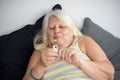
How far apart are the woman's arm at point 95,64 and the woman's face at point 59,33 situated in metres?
0.11

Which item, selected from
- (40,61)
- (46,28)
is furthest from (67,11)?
(40,61)

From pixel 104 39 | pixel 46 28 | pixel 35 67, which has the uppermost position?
pixel 46 28

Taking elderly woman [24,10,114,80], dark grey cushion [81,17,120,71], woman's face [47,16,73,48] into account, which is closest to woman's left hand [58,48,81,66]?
elderly woman [24,10,114,80]

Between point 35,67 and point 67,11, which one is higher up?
point 67,11

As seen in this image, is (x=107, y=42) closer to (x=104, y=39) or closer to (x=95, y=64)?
(x=104, y=39)

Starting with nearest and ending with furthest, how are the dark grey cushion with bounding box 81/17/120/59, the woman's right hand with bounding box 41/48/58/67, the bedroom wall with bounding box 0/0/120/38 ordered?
the woman's right hand with bounding box 41/48/58/67 → the dark grey cushion with bounding box 81/17/120/59 → the bedroom wall with bounding box 0/0/120/38

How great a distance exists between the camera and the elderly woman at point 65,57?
4.19ft

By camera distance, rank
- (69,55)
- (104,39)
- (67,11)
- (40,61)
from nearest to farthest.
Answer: (69,55)
(40,61)
(104,39)
(67,11)

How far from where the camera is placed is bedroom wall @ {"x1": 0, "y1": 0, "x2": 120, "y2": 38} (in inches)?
74.1

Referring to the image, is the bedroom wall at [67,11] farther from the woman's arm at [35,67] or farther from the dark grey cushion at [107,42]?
the woman's arm at [35,67]

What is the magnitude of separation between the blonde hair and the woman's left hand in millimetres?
216

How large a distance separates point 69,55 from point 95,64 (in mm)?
187

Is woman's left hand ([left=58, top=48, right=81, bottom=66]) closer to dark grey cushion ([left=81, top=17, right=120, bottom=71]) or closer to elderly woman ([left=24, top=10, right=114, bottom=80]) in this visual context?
elderly woman ([left=24, top=10, right=114, bottom=80])

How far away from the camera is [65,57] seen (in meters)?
1.27
